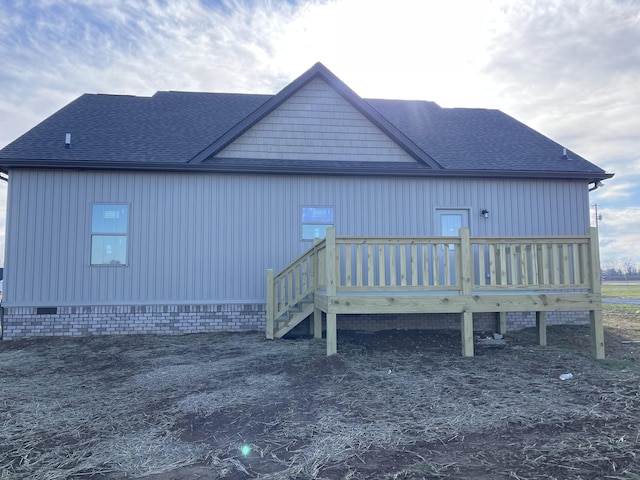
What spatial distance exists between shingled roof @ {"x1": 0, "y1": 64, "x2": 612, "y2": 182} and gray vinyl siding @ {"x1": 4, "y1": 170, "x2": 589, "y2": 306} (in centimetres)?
34


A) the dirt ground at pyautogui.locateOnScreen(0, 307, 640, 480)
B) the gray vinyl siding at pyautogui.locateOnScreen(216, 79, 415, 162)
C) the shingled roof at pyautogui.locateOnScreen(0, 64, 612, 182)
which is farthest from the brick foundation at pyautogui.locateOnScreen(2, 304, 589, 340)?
the gray vinyl siding at pyautogui.locateOnScreen(216, 79, 415, 162)

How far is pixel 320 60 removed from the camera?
940 cm

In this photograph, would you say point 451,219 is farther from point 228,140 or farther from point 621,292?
point 621,292

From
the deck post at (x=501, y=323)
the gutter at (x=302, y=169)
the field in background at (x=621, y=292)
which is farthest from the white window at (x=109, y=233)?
the field in background at (x=621, y=292)

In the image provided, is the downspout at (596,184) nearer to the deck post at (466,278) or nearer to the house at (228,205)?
the house at (228,205)

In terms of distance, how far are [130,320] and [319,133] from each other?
5.96m

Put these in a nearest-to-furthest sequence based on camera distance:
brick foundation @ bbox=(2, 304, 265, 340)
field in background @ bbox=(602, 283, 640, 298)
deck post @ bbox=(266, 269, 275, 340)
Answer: deck post @ bbox=(266, 269, 275, 340) < brick foundation @ bbox=(2, 304, 265, 340) < field in background @ bbox=(602, 283, 640, 298)

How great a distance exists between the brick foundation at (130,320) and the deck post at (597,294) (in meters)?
6.15

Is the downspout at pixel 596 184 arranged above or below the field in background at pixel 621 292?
above

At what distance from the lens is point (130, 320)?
8625 millimetres

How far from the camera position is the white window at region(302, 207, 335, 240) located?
9.22 m

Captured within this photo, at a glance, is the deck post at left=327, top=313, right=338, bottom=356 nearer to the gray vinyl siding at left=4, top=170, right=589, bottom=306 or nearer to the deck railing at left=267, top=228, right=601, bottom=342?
the deck railing at left=267, top=228, right=601, bottom=342

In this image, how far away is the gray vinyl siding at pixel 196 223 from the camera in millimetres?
8562

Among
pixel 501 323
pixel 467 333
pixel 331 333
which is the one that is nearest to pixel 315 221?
pixel 331 333
